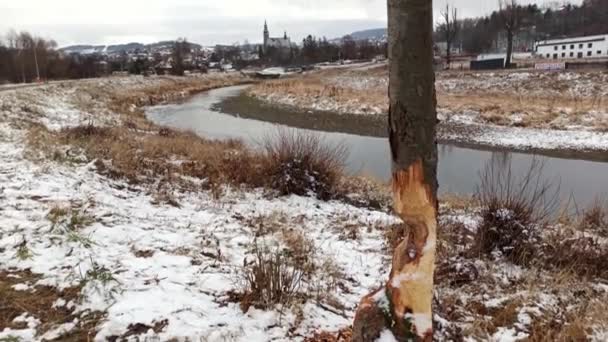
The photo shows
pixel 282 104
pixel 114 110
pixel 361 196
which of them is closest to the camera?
pixel 361 196

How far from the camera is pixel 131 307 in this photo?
2764 millimetres

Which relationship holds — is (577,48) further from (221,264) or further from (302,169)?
(221,264)

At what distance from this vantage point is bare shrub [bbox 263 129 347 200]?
7094 mm

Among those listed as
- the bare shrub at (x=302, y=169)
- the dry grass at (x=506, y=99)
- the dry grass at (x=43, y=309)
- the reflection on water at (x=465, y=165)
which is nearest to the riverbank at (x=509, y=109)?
the dry grass at (x=506, y=99)

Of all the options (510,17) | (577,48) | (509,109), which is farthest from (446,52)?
(509,109)

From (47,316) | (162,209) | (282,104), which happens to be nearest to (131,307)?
(47,316)

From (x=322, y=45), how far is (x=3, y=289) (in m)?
97.1

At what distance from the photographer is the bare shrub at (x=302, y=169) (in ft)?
23.3

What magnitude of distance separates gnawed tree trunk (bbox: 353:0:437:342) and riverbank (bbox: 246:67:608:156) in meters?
13.1

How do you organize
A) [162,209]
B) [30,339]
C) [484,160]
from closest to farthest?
[30,339], [162,209], [484,160]

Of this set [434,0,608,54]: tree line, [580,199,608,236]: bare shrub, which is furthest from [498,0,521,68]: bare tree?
[580,199,608,236]: bare shrub

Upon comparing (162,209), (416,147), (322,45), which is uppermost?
(322,45)

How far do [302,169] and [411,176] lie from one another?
5125 mm

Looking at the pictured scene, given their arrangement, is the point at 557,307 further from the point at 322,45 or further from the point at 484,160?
the point at 322,45
